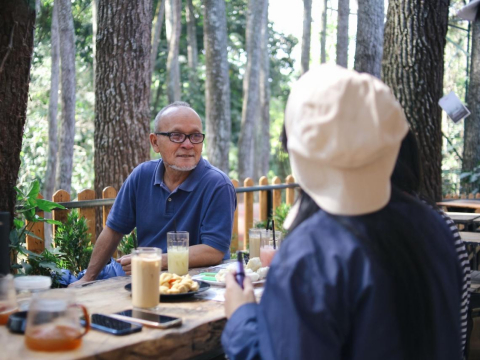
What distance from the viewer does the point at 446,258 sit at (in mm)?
1848

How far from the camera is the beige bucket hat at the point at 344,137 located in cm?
159

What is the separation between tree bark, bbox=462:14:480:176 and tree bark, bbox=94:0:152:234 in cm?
802

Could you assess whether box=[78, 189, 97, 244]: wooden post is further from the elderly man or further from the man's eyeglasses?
the man's eyeglasses

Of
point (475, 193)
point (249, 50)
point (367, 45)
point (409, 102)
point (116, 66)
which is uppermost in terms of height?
point (249, 50)

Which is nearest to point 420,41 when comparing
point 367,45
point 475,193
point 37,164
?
point 367,45

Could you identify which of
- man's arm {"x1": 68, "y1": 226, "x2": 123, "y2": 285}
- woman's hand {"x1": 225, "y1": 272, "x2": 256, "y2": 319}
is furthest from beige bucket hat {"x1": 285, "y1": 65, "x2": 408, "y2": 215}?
man's arm {"x1": 68, "y1": 226, "x2": 123, "y2": 285}

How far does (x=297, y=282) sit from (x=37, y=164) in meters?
17.5

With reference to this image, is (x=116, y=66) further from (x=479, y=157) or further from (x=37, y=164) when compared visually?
(x=37, y=164)

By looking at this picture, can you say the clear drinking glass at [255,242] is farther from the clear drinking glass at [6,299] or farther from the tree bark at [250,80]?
the tree bark at [250,80]

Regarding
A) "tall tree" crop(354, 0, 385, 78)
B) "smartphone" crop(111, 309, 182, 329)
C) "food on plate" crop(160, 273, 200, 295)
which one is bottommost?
"smartphone" crop(111, 309, 182, 329)

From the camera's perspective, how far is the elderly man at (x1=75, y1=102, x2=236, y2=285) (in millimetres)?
3746

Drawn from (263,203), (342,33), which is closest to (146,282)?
(263,203)

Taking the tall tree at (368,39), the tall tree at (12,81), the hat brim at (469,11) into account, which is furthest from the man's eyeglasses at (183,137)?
the hat brim at (469,11)

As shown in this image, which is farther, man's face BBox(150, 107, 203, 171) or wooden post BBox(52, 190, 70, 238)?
wooden post BBox(52, 190, 70, 238)
